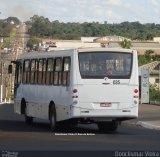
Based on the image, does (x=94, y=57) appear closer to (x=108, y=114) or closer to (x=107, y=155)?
(x=108, y=114)

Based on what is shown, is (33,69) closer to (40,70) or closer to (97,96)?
(40,70)

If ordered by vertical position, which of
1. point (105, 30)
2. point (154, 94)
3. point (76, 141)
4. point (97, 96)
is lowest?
point (154, 94)

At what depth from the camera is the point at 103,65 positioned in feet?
81.4

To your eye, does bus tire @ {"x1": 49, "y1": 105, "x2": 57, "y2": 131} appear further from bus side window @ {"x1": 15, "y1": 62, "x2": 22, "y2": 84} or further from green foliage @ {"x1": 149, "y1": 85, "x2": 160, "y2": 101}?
green foliage @ {"x1": 149, "y1": 85, "x2": 160, "y2": 101}

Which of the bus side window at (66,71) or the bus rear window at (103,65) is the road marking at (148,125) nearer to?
the bus rear window at (103,65)

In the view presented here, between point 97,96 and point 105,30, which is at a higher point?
point 105,30

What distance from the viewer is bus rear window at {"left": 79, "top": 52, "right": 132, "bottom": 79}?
81.1ft

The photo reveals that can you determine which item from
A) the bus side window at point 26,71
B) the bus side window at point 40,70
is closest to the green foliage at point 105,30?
the bus side window at point 26,71

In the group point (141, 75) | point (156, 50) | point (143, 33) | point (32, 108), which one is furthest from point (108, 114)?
point (143, 33)

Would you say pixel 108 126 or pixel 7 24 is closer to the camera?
pixel 108 126

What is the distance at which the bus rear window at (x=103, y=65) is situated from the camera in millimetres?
24734

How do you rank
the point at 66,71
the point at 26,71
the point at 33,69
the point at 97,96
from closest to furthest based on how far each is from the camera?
the point at 97,96
the point at 66,71
the point at 33,69
the point at 26,71

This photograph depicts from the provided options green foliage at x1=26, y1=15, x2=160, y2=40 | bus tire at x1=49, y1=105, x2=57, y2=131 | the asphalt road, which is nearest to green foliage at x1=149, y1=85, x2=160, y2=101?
the asphalt road

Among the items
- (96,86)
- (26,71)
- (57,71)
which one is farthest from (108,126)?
(26,71)
